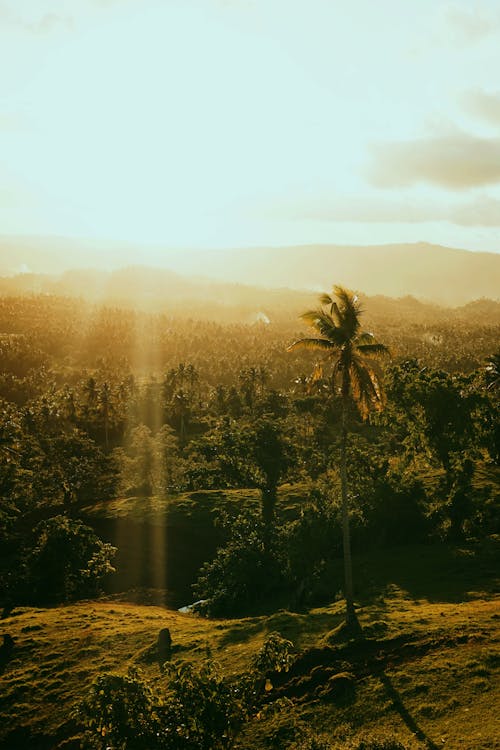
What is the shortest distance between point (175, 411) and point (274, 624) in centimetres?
11563

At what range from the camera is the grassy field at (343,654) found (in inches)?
1129

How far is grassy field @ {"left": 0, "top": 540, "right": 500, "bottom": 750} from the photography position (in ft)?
94.1

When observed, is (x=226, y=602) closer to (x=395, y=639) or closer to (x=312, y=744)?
(x=395, y=639)

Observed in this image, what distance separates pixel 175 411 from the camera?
157125 millimetres

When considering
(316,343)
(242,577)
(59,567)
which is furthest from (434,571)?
(59,567)

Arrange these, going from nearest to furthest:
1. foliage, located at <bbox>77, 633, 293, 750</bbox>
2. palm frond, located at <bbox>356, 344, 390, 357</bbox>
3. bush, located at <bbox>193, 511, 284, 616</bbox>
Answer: foliage, located at <bbox>77, 633, 293, 750</bbox>
palm frond, located at <bbox>356, 344, 390, 357</bbox>
bush, located at <bbox>193, 511, 284, 616</bbox>

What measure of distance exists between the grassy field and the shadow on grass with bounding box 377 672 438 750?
0.05 meters

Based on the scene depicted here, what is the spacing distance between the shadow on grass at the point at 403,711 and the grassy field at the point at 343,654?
54 millimetres

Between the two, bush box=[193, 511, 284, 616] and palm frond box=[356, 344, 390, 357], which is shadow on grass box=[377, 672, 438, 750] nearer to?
palm frond box=[356, 344, 390, 357]

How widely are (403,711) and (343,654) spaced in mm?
7038

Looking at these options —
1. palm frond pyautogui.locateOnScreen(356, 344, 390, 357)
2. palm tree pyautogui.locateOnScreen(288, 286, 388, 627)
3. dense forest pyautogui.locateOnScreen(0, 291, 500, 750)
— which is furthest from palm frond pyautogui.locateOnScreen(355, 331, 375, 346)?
palm frond pyautogui.locateOnScreen(356, 344, 390, 357)

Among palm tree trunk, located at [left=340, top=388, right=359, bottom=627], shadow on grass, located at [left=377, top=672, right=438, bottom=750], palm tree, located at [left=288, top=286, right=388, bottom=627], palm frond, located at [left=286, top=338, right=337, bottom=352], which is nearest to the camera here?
shadow on grass, located at [left=377, top=672, right=438, bottom=750]

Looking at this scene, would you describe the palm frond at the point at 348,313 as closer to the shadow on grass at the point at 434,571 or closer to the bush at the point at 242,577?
the shadow on grass at the point at 434,571

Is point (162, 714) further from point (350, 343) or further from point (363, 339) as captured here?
point (363, 339)
